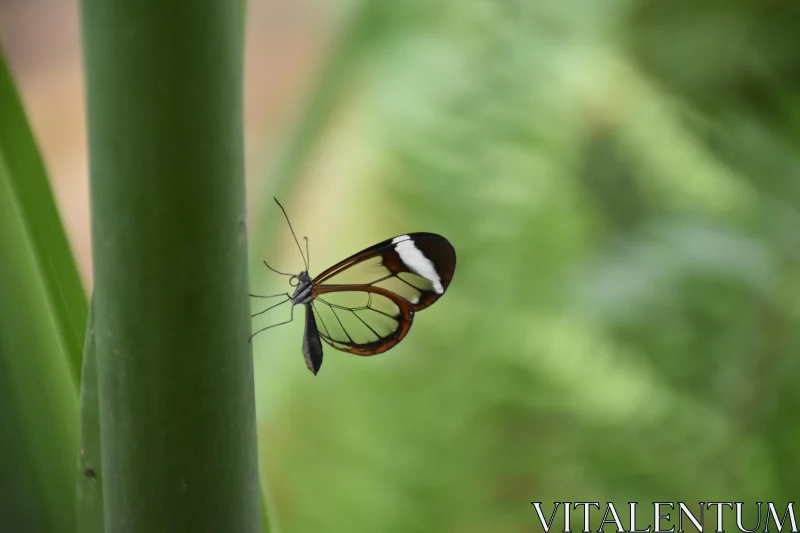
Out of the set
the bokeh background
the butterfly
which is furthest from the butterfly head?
the bokeh background

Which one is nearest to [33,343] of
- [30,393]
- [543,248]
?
[30,393]

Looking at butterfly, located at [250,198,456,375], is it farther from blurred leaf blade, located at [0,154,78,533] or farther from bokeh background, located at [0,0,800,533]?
bokeh background, located at [0,0,800,533]

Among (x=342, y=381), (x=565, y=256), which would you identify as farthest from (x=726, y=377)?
(x=342, y=381)

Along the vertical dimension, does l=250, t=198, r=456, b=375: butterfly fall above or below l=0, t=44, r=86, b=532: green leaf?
above

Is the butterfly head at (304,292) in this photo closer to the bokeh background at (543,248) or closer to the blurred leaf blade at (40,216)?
the blurred leaf blade at (40,216)

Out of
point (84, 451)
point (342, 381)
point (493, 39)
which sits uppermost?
point (493, 39)

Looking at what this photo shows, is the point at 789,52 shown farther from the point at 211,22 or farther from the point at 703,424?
the point at 211,22

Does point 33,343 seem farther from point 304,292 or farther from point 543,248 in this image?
point 543,248

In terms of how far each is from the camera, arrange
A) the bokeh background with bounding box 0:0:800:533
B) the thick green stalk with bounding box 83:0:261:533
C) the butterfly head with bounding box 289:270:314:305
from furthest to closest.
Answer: the bokeh background with bounding box 0:0:800:533
the butterfly head with bounding box 289:270:314:305
the thick green stalk with bounding box 83:0:261:533
